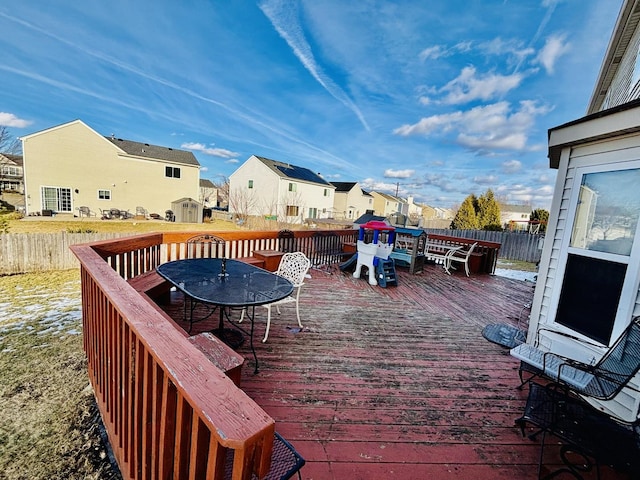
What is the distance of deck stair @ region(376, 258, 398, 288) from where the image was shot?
19.0 ft

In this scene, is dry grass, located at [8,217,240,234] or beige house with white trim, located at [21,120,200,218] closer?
dry grass, located at [8,217,240,234]

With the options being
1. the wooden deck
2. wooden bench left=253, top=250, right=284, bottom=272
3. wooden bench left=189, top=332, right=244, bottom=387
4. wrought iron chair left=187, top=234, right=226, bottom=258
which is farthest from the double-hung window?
wooden bench left=189, top=332, right=244, bottom=387

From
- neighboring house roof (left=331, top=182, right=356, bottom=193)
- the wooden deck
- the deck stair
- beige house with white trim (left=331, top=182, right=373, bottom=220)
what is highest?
neighboring house roof (left=331, top=182, right=356, bottom=193)

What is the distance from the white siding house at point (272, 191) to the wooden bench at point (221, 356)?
2260cm

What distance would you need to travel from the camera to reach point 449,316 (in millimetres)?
4391

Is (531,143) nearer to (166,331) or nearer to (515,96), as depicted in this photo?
(515,96)

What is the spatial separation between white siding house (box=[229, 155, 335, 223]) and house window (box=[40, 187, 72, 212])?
11392mm

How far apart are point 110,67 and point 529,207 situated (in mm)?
69585

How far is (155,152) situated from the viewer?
75.3 ft

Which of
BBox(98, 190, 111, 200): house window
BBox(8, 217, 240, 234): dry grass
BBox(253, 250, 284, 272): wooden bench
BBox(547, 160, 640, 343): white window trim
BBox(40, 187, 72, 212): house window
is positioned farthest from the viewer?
BBox(98, 190, 111, 200): house window

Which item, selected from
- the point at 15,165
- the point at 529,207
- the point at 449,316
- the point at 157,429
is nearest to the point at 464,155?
the point at 449,316

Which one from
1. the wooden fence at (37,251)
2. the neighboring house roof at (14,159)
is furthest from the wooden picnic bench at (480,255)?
the neighboring house roof at (14,159)

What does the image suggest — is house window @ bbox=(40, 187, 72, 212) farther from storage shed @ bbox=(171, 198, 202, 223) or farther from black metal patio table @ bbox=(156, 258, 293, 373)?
black metal patio table @ bbox=(156, 258, 293, 373)

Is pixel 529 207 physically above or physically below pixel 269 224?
above
